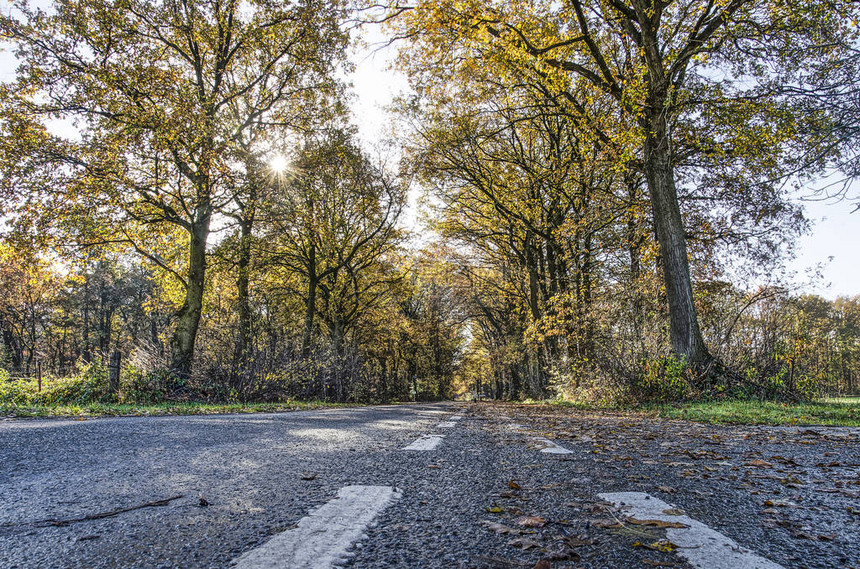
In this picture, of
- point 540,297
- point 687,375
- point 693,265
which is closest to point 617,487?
point 687,375

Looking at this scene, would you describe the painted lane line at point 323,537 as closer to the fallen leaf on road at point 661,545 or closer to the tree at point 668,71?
the fallen leaf on road at point 661,545

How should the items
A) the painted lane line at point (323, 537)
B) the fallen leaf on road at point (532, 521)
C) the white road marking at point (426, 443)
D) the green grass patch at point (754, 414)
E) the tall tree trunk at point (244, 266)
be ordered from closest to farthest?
the painted lane line at point (323, 537), the fallen leaf on road at point (532, 521), the white road marking at point (426, 443), the green grass patch at point (754, 414), the tall tree trunk at point (244, 266)

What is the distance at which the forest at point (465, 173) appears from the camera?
8.79 m

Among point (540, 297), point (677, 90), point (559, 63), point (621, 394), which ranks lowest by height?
point (621, 394)

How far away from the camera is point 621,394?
911cm

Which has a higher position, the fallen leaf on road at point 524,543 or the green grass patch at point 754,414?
the fallen leaf on road at point 524,543

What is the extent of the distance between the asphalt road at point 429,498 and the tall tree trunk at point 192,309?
27.9ft

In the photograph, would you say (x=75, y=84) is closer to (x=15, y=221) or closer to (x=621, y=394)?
(x=15, y=221)

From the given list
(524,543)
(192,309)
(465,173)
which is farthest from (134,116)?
(524,543)

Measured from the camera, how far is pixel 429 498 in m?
2.12

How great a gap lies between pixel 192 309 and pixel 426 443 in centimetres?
1179

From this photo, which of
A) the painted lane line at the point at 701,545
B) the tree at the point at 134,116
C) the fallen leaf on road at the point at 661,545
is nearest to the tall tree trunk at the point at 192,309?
the tree at the point at 134,116

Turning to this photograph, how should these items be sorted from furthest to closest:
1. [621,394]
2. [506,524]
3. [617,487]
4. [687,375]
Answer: [621,394] < [687,375] < [617,487] < [506,524]

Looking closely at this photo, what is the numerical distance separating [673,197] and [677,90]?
218 centimetres
